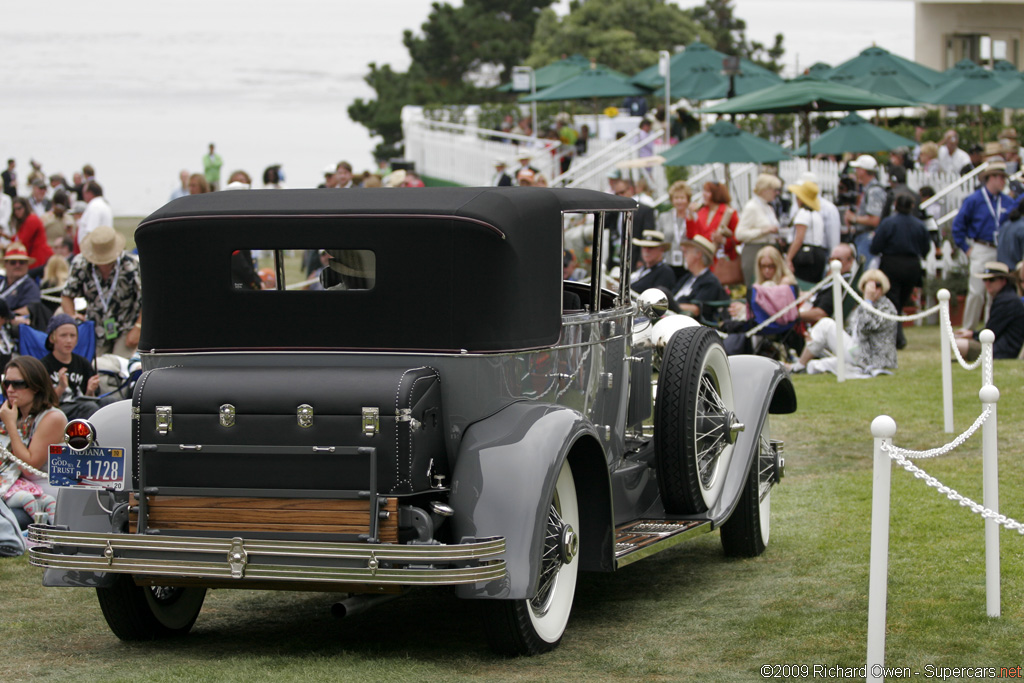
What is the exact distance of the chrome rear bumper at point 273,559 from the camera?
4.96 m

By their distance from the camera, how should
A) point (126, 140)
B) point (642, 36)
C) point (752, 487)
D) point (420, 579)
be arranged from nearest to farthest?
point (420, 579)
point (752, 487)
point (642, 36)
point (126, 140)

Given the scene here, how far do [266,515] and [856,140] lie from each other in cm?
1600

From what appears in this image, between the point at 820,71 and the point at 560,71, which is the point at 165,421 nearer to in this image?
the point at 820,71

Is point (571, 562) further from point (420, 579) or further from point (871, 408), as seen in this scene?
point (871, 408)

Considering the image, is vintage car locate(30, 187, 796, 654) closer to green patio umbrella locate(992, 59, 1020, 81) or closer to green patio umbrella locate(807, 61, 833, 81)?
green patio umbrella locate(992, 59, 1020, 81)

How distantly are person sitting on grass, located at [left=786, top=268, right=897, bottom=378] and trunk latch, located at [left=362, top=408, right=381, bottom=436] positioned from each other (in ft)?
29.0

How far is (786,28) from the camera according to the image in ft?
550

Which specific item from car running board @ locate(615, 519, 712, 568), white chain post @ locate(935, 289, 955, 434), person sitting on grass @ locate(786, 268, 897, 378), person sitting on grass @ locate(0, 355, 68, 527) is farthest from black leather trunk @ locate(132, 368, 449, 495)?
person sitting on grass @ locate(786, 268, 897, 378)

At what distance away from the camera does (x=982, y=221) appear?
15.6 m

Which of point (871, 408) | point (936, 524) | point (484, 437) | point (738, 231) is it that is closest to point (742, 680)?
point (484, 437)

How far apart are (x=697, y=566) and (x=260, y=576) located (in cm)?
314

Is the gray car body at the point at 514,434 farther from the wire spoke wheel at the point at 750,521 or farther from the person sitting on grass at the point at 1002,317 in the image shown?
the person sitting on grass at the point at 1002,317

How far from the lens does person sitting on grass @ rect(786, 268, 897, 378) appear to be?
43.8 feet

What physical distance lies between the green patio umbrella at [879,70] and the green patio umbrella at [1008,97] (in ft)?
8.39
